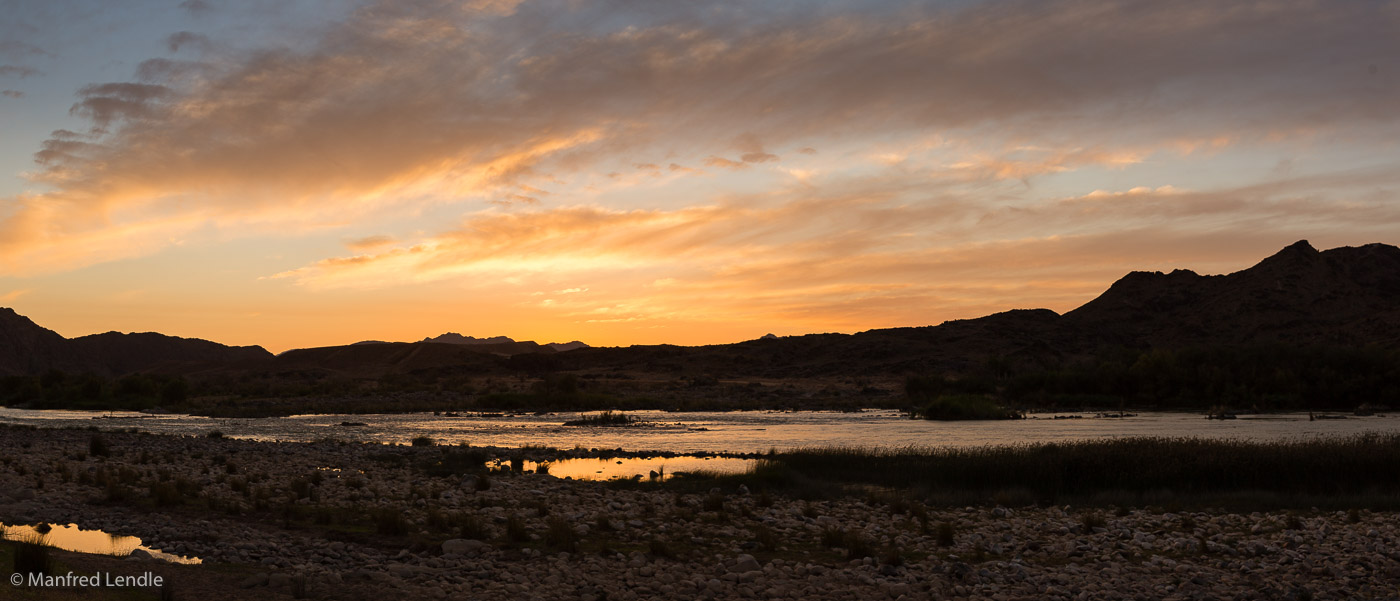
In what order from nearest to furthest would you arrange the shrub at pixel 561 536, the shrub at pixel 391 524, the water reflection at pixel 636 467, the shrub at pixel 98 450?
the shrub at pixel 561 536
the shrub at pixel 391 524
the water reflection at pixel 636 467
the shrub at pixel 98 450

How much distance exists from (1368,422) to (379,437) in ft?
185

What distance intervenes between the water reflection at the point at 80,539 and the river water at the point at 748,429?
23.7 m

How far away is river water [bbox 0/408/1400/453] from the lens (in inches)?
1681

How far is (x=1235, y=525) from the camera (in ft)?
60.8

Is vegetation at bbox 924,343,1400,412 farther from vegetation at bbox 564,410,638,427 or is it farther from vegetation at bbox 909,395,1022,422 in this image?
vegetation at bbox 564,410,638,427

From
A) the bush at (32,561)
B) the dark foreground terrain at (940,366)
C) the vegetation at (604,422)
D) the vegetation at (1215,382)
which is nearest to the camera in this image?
the bush at (32,561)

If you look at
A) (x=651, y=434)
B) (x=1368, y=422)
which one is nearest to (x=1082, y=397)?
(x=1368, y=422)

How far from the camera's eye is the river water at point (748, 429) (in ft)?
140

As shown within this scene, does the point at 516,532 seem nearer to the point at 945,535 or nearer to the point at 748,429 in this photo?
the point at 945,535

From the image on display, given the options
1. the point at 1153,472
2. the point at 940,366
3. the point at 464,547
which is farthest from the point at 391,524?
the point at 940,366

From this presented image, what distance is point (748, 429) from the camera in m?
54.3

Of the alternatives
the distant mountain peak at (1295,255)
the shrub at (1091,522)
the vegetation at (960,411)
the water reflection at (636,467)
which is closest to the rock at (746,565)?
the shrub at (1091,522)

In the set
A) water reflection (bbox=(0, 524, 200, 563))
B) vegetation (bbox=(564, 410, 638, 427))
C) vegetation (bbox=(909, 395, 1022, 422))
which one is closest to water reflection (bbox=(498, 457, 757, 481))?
water reflection (bbox=(0, 524, 200, 563))

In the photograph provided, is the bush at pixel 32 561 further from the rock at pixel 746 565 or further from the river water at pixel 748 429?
the river water at pixel 748 429
